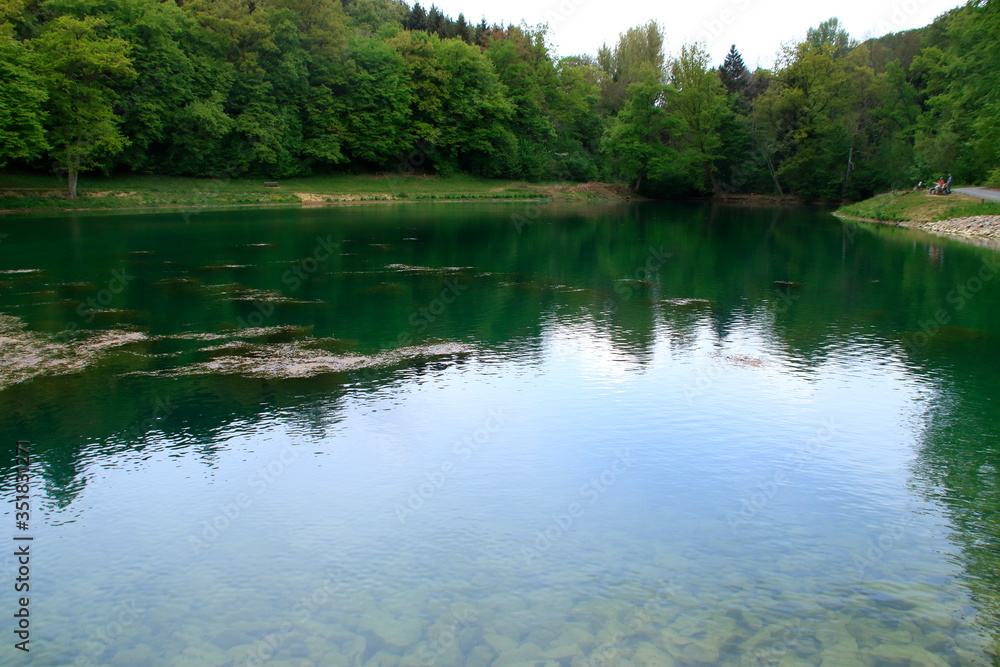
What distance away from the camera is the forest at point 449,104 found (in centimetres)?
4931

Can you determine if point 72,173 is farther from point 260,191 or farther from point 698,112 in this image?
point 698,112

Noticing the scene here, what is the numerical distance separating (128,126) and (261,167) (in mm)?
12985

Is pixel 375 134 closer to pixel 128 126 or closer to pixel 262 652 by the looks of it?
pixel 128 126

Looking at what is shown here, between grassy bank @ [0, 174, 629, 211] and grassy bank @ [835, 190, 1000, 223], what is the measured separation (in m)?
30.3

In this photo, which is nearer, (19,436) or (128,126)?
(19,436)

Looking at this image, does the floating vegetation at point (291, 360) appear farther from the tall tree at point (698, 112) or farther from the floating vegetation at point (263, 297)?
the tall tree at point (698, 112)

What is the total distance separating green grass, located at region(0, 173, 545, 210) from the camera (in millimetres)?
50188

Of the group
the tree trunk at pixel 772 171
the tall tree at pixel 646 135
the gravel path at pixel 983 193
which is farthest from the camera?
the tall tree at pixel 646 135

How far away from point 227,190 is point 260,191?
2.68 m

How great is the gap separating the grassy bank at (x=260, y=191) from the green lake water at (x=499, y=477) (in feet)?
107

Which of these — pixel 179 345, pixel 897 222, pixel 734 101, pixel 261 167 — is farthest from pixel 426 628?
pixel 734 101

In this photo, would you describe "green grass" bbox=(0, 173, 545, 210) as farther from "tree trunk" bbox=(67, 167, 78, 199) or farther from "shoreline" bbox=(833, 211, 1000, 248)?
"shoreline" bbox=(833, 211, 1000, 248)

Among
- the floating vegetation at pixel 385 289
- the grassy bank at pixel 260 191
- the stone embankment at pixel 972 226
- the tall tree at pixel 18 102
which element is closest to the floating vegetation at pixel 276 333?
the floating vegetation at pixel 385 289

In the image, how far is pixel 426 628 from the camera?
6.67 meters
